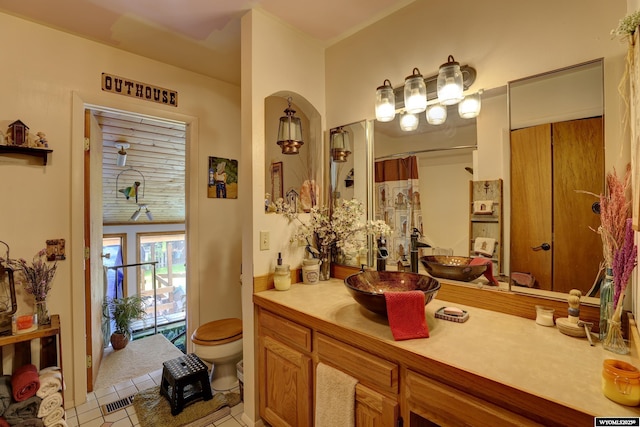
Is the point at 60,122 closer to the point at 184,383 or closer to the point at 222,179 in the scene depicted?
the point at 222,179

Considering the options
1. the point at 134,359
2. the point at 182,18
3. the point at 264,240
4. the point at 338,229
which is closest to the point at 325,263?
the point at 338,229

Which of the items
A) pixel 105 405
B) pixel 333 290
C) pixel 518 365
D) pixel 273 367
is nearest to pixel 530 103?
pixel 518 365

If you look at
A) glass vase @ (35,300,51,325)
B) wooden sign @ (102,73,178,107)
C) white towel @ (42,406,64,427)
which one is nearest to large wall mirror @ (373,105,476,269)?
wooden sign @ (102,73,178,107)

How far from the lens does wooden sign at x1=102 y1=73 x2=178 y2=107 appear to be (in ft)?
7.11

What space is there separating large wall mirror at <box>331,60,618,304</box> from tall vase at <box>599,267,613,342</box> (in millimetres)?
146

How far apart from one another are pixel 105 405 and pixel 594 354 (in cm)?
279

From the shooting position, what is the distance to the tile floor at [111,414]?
1.88 meters

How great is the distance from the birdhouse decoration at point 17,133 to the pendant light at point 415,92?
233 centimetres

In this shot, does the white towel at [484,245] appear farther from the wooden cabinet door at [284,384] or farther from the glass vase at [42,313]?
the glass vase at [42,313]

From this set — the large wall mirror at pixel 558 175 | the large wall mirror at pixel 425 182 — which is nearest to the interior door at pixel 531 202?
the large wall mirror at pixel 558 175

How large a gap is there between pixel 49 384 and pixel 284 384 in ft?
4.35

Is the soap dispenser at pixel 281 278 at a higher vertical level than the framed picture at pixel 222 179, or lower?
lower

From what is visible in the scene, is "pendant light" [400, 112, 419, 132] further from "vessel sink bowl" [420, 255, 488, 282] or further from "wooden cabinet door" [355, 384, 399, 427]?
"wooden cabinet door" [355, 384, 399, 427]

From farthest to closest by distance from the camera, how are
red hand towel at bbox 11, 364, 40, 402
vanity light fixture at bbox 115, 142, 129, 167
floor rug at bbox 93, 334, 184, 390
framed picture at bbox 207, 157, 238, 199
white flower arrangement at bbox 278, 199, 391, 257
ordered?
vanity light fixture at bbox 115, 142, 129, 167, framed picture at bbox 207, 157, 238, 199, floor rug at bbox 93, 334, 184, 390, white flower arrangement at bbox 278, 199, 391, 257, red hand towel at bbox 11, 364, 40, 402
